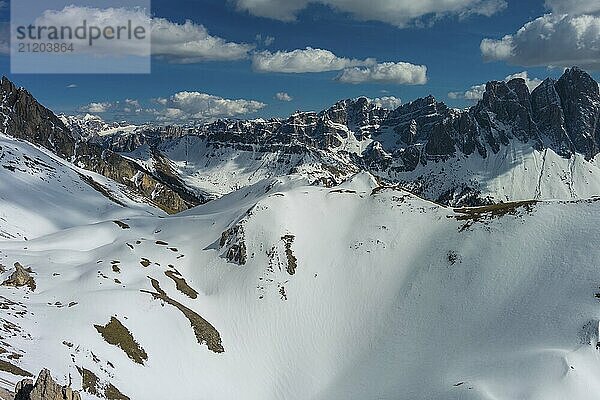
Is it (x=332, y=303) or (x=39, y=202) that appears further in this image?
(x=39, y=202)

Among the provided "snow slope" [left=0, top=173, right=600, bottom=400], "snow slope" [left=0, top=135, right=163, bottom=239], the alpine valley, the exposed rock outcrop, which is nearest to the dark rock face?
the alpine valley

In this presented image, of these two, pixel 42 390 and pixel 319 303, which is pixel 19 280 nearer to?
pixel 42 390

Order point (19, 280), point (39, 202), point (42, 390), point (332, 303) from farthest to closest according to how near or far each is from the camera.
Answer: point (39, 202)
point (332, 303)
point (19, 280)
point (42, 390)

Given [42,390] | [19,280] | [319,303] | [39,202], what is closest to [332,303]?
[319,303]

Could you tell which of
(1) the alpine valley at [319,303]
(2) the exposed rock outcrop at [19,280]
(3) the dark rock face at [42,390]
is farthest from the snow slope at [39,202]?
(3) the dark rock face at [42,390]

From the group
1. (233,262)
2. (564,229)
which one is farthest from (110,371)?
(564,229)

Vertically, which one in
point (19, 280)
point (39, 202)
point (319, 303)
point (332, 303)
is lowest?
point (319, 303)

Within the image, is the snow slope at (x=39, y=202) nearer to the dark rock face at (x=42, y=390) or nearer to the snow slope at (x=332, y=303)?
the snow slope at (x=332, y=303)
